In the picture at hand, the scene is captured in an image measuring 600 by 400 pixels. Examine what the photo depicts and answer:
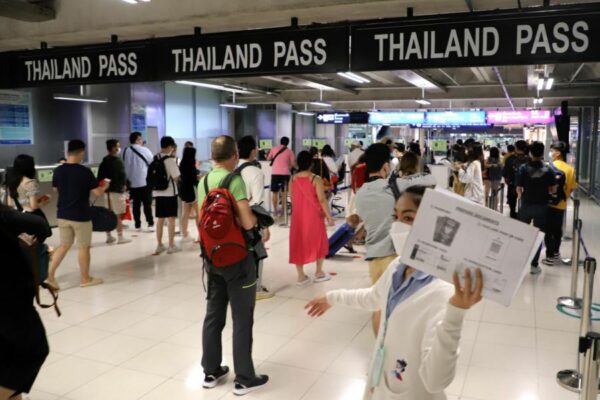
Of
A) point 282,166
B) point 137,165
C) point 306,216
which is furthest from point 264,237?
point 282,166

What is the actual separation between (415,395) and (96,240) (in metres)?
7.59

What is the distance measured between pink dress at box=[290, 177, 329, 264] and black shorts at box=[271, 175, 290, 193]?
13.0ft

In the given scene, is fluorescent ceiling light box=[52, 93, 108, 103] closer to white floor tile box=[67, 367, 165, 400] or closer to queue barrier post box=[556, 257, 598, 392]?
white floor tile box=[67, 367, 165, 400]

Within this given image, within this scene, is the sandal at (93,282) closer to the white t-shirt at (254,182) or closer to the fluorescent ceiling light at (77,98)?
the white t-shirt at (254,182)

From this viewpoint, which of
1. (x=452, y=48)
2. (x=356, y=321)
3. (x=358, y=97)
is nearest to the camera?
(x=452, y=48)

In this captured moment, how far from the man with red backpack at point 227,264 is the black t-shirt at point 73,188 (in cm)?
246

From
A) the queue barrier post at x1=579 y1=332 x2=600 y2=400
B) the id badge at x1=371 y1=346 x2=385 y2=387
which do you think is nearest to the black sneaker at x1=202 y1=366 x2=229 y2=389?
the id badge at x1=371 y1=346 x2=385 y2=387

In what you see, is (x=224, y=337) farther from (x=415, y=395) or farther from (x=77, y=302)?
(x=415, y=395)

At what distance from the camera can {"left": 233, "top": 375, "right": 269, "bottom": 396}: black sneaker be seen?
131 inches

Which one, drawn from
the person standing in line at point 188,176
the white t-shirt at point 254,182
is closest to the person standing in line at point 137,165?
the person standing in line at point 188,176

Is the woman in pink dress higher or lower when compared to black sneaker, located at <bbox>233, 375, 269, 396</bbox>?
higher

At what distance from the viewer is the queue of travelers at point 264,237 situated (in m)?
1.63

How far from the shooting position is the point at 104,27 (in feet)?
16.7

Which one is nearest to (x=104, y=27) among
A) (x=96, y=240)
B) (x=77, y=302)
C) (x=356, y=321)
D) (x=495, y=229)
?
(x=77, y=302)
